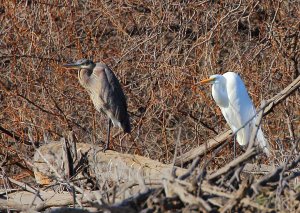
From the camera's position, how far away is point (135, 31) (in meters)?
8.66

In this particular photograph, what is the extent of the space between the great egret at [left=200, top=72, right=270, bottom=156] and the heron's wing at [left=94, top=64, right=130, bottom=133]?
76 cm

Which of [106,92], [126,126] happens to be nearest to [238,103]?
[126,126]

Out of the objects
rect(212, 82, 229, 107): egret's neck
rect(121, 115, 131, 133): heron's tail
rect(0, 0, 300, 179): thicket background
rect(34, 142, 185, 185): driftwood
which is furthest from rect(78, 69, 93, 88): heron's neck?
rect(34, 142, 185, 185): driftwood

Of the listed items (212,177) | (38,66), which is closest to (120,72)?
(38,66)

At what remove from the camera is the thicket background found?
7695 millimetres

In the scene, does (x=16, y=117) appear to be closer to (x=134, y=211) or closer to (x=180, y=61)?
(x=180, y=61)

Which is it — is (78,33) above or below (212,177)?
below

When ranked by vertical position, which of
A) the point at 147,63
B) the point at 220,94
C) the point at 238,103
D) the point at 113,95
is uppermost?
the point at 147,63

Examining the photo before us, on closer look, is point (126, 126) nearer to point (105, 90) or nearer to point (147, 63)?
point (105, 90)

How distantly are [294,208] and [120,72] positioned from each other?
17.9ft

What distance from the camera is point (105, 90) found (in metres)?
7.51

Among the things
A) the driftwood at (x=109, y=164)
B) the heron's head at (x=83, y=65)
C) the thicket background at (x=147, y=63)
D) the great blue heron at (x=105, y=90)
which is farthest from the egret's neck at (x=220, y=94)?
the driftwood at (x=109, y=164)

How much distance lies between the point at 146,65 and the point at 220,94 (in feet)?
2.79

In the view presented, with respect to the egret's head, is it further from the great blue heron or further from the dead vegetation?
the great blue heron
